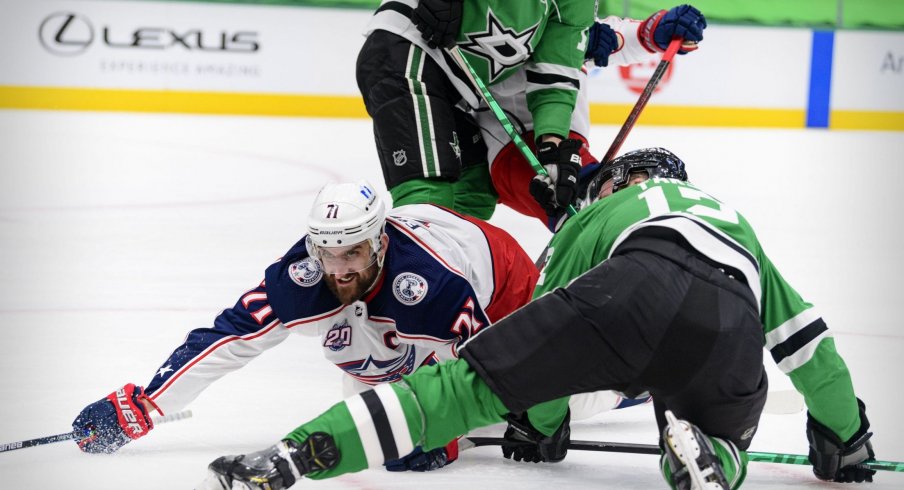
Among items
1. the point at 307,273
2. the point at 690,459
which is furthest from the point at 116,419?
the point at 690,459

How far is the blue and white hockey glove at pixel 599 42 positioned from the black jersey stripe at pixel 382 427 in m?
1.93

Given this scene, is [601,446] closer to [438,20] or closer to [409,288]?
[409,288]

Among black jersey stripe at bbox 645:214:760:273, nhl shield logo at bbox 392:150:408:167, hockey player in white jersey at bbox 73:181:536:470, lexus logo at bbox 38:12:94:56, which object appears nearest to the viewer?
black jersey stripe at bbox 645:214:760:273

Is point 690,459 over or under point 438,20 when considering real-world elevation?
under

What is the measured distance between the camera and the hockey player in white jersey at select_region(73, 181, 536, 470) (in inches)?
88.2

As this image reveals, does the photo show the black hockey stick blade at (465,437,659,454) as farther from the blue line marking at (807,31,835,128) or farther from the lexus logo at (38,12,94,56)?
the blue line marking at (807,31,835,128)

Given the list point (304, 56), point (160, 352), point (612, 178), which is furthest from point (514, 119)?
point (304, 56)

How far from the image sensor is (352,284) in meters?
Result: 2.25

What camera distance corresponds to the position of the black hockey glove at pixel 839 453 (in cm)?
226

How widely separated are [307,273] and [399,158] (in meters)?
0.73

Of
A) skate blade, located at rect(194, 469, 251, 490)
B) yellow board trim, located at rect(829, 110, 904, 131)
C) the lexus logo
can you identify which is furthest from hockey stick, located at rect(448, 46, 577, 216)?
yellow board trim, located at rect(829, 110, 904, 131)

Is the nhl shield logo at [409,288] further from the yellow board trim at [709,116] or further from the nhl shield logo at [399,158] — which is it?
the yellow board trim at [709,116]

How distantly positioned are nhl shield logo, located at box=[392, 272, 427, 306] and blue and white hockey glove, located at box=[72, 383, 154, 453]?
53 centimetres

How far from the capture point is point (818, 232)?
5246 millimetres
